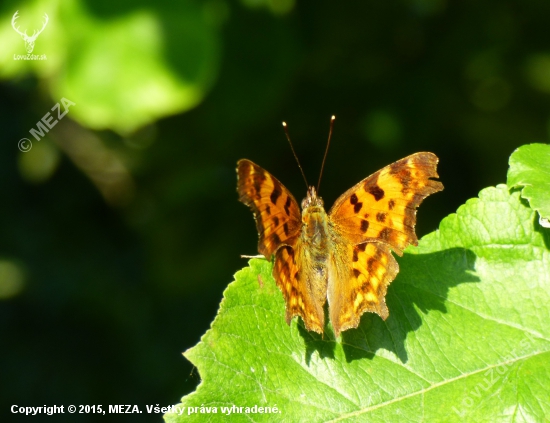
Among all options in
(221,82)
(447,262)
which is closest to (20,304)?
(221,82)

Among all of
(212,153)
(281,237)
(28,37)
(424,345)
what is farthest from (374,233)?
(212,153)

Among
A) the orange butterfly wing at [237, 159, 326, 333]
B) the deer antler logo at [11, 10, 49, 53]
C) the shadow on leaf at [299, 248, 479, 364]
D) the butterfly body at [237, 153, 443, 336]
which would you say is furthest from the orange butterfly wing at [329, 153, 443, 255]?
the deer antler logo at [11, 10, 49, 53]

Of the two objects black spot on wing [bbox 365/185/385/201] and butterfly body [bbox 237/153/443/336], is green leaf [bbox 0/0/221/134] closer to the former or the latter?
butterfly body [bbox 237/153/443/336]

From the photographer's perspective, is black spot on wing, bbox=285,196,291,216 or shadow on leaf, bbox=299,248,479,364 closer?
shadow on leaf, bbox=299,248,479,364

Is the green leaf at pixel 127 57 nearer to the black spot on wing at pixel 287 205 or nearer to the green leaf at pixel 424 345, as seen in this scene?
the black spot on wing at pixel 287 205

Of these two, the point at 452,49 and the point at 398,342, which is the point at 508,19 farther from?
the point at 398,342

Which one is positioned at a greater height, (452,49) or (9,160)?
(9,160)
